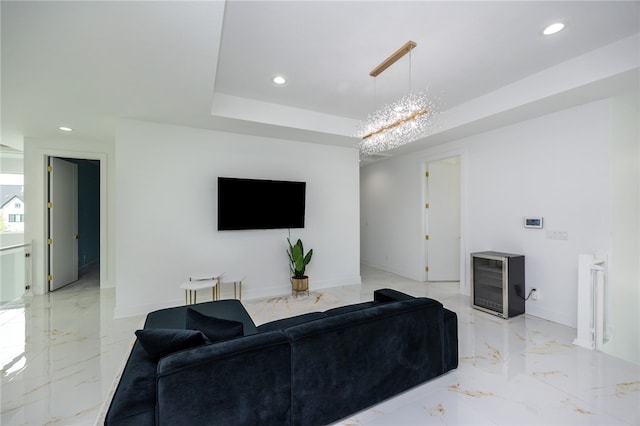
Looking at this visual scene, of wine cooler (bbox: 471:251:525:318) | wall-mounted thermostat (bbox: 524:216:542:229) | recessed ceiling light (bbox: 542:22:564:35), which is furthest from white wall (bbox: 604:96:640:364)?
recessed ceiling light (bbox: 542:22:564:35)

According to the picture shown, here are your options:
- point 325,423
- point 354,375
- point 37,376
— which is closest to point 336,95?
point 354,375

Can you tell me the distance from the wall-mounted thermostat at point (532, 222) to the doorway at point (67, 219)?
24.9ft

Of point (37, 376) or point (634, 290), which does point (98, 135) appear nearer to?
point (37, 376)

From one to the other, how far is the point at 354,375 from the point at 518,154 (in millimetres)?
3808

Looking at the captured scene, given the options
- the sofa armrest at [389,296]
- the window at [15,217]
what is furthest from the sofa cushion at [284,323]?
the window at [15,217]

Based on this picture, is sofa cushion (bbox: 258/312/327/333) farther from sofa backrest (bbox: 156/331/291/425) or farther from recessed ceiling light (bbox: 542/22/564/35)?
recessed ceiling light (bbox: 542/22/564/35)

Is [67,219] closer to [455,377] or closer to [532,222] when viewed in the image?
[455,377]

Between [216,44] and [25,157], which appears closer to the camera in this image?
[216,44]

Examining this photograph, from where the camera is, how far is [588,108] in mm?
3201

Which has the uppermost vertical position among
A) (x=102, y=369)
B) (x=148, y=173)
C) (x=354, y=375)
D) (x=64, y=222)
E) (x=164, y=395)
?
(x=148, y=173)

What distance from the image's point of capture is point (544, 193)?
361 cm

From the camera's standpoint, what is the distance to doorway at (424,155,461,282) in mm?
5492

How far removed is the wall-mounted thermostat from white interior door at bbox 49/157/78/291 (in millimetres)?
7591

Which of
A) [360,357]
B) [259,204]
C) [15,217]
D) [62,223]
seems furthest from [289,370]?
[15,217]
